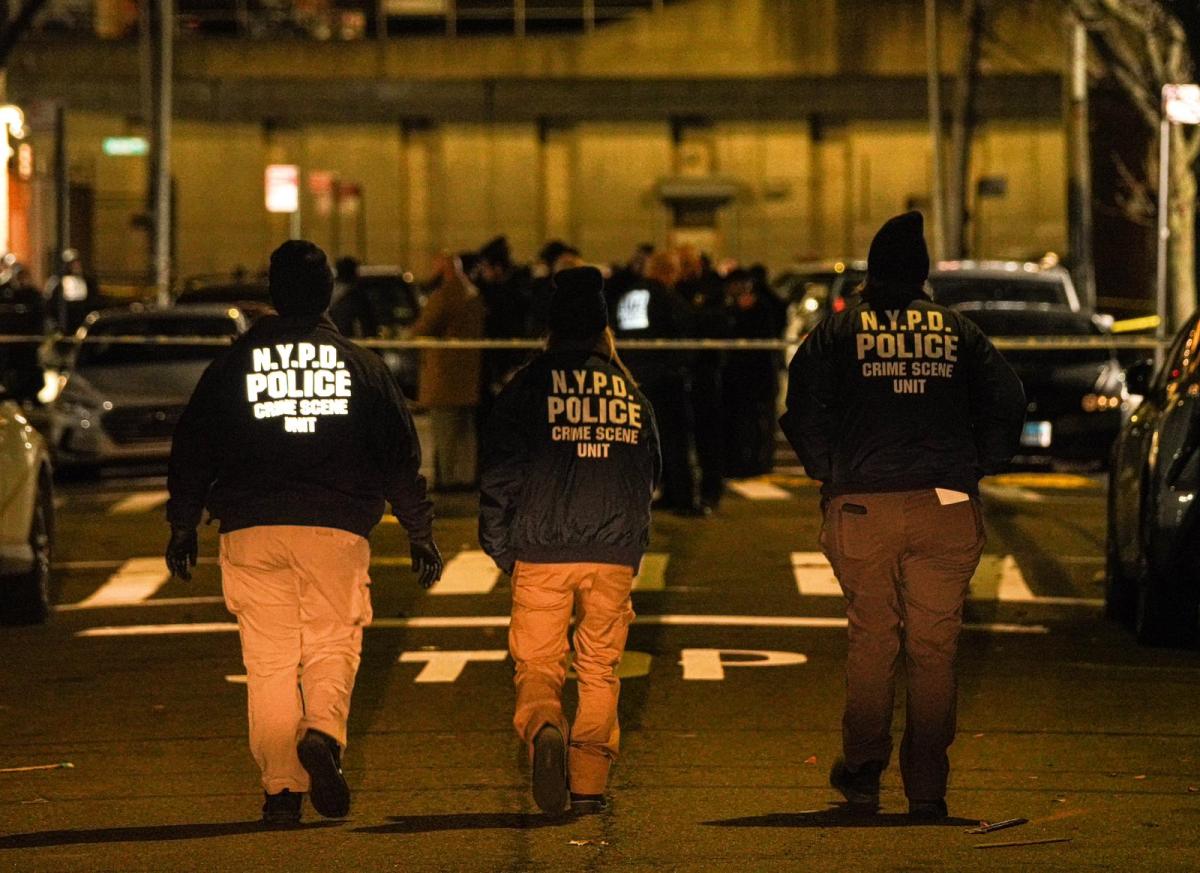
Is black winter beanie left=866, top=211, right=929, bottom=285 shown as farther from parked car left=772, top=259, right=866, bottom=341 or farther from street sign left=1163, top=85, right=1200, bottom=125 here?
parked car left=772, top=259, right=866, bottom=341

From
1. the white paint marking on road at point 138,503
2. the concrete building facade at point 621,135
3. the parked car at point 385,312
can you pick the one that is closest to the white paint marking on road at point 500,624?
the white paint marking on road at point 138,503

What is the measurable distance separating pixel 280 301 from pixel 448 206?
4446 cm

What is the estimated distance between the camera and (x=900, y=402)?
8203mm

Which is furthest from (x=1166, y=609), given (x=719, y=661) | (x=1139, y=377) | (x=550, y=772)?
(x=550, y=772)

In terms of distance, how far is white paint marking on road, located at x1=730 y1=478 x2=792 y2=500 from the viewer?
19.8m

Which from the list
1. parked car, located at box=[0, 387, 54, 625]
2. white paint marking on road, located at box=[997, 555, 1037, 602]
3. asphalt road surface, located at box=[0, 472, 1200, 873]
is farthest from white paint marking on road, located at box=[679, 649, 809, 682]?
parked car, located at box=[0, 387, 54, 625]

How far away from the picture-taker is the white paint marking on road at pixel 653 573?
571 inches

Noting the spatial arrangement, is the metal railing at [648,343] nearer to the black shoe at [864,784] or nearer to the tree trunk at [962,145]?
the black shoe at [864,784]

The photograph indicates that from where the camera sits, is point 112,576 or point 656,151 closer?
point 112,576

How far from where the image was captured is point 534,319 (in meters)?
19.0

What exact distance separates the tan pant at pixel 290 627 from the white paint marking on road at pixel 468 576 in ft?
19.4

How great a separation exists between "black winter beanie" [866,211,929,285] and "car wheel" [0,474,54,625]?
5886mm

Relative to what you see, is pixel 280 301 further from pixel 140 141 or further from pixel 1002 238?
pixel 1002 238

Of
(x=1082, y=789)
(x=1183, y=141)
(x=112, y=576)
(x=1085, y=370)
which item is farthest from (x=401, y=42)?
(x=1082, y=789)
